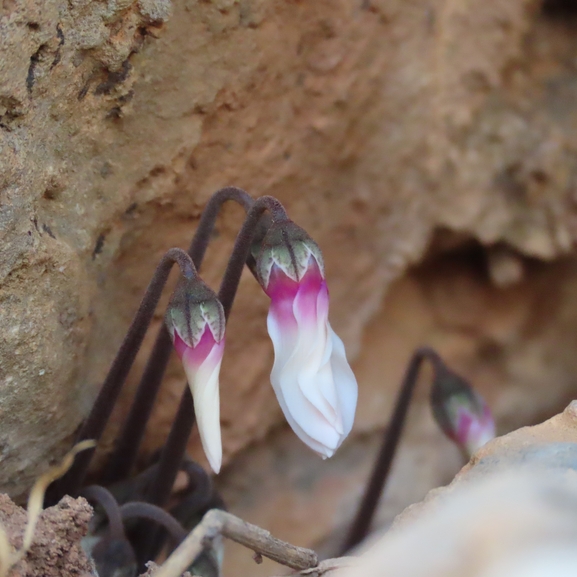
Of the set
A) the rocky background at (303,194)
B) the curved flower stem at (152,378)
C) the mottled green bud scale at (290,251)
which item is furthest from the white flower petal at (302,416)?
the rocky background at (303,194)

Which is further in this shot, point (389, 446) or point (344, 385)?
point (389, 446)

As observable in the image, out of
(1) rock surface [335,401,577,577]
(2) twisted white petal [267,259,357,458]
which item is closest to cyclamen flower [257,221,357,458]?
(2) twisted white petal [267,259,357,458]

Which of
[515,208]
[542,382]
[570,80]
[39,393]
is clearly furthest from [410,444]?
[39,393]

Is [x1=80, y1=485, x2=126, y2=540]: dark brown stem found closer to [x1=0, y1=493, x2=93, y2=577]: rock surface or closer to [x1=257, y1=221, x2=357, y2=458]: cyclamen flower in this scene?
[x1=0, y1=493, x2=93, y2=577]: rock surface

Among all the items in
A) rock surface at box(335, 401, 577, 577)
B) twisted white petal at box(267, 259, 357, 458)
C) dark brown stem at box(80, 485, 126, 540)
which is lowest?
dark brown stem at box(80, 485, 126, 540)

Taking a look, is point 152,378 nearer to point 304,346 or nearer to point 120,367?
point 120,367

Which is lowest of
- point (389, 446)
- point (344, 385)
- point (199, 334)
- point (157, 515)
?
point (389, 446)

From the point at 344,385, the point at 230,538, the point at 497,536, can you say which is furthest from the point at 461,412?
the point at 497,536

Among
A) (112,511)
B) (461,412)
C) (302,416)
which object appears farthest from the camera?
(461,412)
